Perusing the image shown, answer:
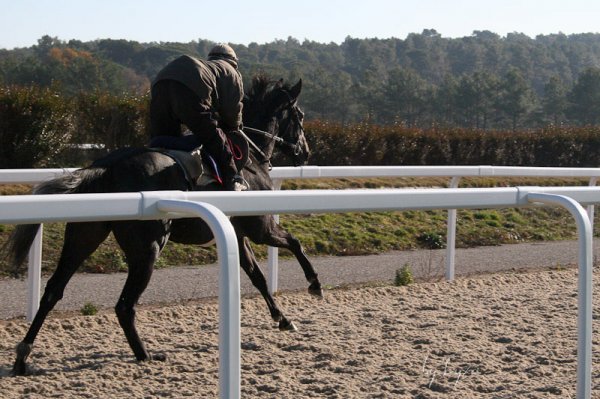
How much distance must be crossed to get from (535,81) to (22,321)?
96421mm

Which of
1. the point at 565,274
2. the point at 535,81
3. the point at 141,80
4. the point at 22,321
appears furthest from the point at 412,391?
the point at 535,81

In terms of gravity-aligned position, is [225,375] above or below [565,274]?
above

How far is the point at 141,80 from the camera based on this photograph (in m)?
57.4

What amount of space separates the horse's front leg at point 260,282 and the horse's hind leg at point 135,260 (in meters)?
1.07

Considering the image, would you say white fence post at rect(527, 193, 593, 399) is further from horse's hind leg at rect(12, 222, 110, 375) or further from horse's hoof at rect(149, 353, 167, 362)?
horse's hind leg at rect(12, 222, 110, 375)

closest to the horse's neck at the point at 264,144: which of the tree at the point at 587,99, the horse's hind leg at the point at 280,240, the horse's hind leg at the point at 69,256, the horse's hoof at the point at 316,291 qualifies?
the horse's hind leg at the point at 280,240

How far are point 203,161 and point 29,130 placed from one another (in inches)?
269

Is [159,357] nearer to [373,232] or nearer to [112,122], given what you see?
[373,232]

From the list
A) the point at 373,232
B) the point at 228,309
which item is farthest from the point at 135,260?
the point at 373,232

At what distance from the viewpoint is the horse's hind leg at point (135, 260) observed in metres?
5.10

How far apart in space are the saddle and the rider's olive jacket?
0.12 meters

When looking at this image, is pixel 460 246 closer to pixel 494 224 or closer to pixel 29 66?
pixel 494 224

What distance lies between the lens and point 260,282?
20.7 ft

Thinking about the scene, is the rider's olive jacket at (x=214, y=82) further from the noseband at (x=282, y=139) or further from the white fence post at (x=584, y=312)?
the white fence post at (x=584, y=312)
